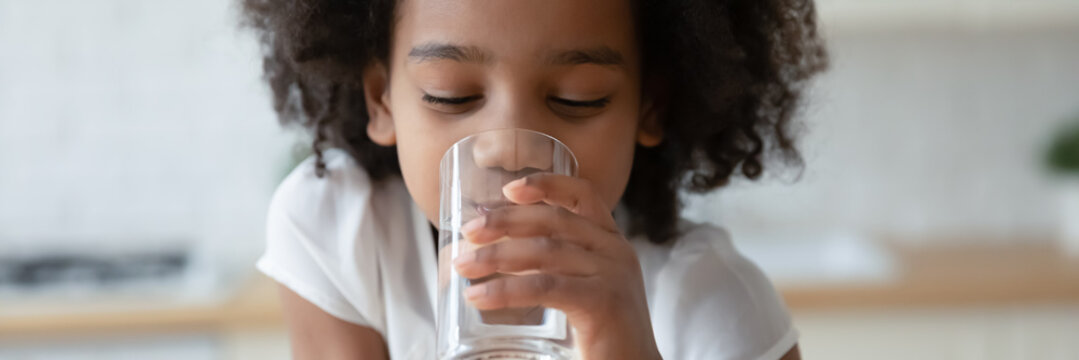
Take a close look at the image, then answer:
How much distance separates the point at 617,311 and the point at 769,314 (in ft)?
1.15

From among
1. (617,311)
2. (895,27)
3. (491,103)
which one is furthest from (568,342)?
(895,27)

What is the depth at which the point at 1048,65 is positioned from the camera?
8.83 ft

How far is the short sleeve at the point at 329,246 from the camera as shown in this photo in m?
1.13

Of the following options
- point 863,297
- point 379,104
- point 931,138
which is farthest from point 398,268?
point 931,138

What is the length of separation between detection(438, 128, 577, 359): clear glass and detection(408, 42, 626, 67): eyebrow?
0.12 meters

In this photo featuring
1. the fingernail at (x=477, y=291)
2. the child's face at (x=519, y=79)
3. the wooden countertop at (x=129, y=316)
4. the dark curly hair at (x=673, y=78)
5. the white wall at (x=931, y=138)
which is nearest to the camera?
the fingernail at (x=477, y=291)

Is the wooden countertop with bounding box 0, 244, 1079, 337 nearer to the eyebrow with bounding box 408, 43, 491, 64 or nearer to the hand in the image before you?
the eyebrow with bounding box 408, 43, 491, 64

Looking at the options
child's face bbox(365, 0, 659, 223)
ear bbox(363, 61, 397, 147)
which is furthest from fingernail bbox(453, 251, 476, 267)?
ear bbox(363, 61, 397, 147)

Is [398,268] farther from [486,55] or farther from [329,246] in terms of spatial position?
[486,55]

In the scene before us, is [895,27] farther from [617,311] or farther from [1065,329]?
[617,311]

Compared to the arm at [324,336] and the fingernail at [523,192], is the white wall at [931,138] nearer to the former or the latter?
the arm at [324,336]

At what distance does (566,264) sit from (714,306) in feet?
1.24

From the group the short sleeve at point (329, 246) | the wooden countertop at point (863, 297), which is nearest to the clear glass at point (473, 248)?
the short sleeve at point (329, 246)

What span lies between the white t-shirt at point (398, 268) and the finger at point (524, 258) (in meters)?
0.37
